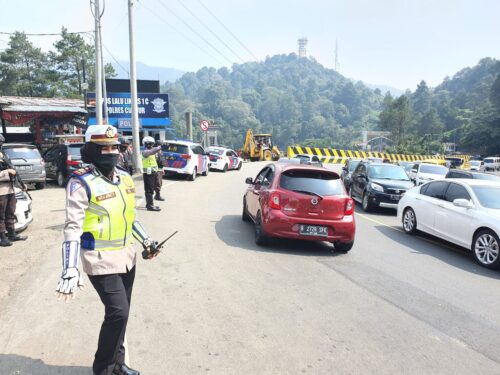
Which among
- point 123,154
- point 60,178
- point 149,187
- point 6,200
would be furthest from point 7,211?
A: point 60,178

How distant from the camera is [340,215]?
295 inches

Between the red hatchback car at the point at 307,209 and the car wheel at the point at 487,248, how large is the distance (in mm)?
2177

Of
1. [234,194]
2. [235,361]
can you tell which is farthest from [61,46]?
→ [235,361]

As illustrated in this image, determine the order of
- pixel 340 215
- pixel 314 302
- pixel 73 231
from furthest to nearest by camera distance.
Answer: pixel 340 215
pixel 314 302
pixel 73 231

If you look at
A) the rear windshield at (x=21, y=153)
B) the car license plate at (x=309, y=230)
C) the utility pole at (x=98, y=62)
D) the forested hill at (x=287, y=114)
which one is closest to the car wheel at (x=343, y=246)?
the car license plate at (x=309, y=230)

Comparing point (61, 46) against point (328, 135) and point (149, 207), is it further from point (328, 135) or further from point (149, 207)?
point (328, 135)

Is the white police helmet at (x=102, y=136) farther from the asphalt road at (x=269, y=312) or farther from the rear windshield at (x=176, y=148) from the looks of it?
the rear windshield at (x=176, y=148)

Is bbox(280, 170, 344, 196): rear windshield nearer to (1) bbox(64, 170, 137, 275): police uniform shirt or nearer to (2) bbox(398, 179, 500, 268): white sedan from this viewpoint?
(2) bbox(398, 179, 500, 268): white sedan

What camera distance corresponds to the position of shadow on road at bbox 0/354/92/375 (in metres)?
3.39

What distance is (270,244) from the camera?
7754 millimetres

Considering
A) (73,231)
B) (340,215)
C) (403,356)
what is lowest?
(403,356)

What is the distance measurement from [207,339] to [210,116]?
147 m

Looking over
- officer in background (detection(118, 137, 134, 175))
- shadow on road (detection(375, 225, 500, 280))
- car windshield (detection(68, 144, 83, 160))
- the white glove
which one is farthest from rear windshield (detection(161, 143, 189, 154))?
the white glove

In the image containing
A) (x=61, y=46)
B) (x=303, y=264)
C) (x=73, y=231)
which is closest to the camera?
(x=73, y=231)
